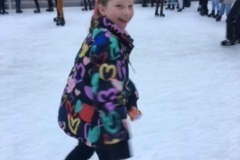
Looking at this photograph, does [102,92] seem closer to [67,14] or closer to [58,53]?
[58,53]

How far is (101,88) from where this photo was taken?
4.23 feet

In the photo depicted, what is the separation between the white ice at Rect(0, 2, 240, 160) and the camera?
7.74ft

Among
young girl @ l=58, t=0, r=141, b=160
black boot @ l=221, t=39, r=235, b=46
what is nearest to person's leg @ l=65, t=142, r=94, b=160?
young girl @ l=58, t=0, r=141, b=160

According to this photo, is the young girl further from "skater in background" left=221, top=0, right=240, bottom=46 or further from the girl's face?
"skater in background" left=221, top=0, right=240, bottom=46

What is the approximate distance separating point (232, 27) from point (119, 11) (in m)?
4.37

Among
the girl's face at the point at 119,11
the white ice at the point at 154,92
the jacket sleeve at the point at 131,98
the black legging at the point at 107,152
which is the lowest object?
the white ice at the point at 154,92

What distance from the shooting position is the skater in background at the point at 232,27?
5.25 metres

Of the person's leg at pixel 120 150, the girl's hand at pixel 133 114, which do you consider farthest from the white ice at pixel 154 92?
the person's leg at pixel 120 150

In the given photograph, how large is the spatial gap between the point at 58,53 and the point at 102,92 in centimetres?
403

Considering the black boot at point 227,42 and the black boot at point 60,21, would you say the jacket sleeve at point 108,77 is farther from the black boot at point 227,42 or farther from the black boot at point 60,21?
the black boot at point 60,21

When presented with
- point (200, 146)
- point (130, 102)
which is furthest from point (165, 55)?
point (130, 102)

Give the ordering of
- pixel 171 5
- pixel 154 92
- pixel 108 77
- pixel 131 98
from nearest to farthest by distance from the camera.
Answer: pixel 108 77 < pixel 131 98 < pixel 154 92 < pixel 171 5

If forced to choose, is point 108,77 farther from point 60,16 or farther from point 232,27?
point 60,16

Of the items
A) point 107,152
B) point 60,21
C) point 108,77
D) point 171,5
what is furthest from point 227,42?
point 171,5
